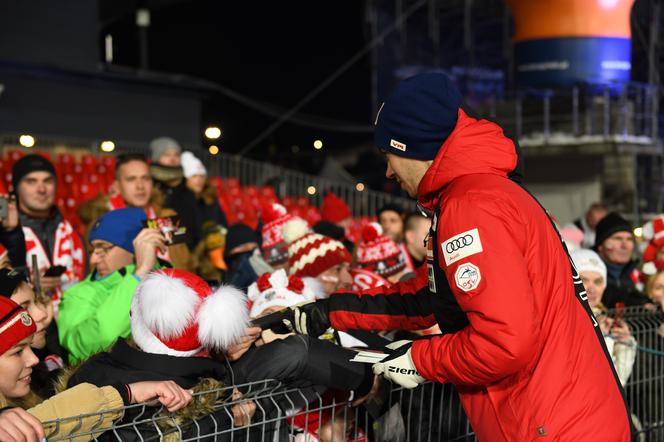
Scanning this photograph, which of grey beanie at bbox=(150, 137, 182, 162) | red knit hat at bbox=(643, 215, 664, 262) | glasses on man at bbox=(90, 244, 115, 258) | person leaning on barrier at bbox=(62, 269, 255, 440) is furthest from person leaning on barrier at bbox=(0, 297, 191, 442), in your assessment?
red knit hat at bbox=(643, 215, 664, 262)

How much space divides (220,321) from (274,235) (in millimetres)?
2921

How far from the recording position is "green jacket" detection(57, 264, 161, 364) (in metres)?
3.24

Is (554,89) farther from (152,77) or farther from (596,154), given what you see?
(152,77)

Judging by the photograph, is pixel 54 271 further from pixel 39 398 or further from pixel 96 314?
pixel 39 398

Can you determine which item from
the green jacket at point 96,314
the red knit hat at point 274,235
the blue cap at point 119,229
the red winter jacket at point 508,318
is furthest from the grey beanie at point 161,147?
the red winter jacket at point 508,318

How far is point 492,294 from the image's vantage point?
79.9 inches

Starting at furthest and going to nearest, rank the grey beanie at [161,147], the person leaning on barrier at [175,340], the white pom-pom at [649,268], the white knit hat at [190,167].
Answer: the white knit hat at [190,167], the grey beanie at [161,147], the white pom-pom at [649,268], the person leaning on barrier at [175,340]

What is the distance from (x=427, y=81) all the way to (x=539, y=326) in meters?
0.80

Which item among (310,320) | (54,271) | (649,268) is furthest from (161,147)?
(310,320)

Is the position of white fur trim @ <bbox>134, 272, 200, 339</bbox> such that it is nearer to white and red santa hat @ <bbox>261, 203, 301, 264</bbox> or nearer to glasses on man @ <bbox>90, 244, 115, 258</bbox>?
glasses on man @ <bbox>90, 244, 115, 258</bbox>

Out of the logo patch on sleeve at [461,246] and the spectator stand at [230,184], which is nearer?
the logo patch on sleeve at [461,246]

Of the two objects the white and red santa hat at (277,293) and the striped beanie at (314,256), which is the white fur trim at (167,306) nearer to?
the white and red santa hat at (277,293)

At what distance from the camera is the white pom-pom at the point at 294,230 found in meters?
5.00

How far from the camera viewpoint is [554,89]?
54.1 feet
